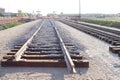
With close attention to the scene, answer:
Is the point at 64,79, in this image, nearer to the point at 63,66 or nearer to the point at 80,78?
the point at 80,78

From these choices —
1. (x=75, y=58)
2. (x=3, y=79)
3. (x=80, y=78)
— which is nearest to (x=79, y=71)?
(x=80, y=78)

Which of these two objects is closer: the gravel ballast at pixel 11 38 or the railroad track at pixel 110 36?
the railroad track at pixel 110 36

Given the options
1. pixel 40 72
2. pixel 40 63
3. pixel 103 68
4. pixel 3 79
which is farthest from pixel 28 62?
pixel 103 68

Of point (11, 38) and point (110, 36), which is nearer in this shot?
point (110, 36)

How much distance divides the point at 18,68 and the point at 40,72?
842 millimetres

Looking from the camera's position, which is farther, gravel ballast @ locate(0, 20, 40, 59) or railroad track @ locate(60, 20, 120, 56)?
gravel ballast @ locate(0, 20, 40, 59)

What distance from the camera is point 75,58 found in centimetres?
936

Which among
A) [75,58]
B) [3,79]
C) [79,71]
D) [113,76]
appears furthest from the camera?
[75,58]

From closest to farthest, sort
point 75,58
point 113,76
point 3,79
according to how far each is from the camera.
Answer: point 3,79 → point 113,76 → point 75,58

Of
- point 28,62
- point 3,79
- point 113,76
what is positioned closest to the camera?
point 3,79

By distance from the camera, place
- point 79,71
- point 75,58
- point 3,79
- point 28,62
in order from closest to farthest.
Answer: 1. point 3,79
2. point 79,71
3. point 28,62
4. point 75,58

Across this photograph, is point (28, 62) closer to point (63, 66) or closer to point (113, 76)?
point (63, 66)

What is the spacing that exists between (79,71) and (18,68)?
1.80 m

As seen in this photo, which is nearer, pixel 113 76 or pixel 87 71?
pixel 113 76
